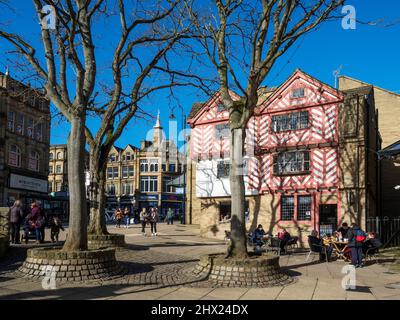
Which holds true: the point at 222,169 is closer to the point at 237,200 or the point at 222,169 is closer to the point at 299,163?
the point at 299,163

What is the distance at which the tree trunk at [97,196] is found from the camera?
44.0 feet

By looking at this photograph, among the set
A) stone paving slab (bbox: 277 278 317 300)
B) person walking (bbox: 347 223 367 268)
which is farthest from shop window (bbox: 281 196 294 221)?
stone paving slab (bbox: 277 278 317 300)

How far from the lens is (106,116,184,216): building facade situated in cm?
6238

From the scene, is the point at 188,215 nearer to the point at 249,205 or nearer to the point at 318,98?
the point at 249,205

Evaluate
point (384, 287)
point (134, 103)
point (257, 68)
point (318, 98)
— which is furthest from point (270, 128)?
point (384, 287)

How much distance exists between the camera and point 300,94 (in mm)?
21625

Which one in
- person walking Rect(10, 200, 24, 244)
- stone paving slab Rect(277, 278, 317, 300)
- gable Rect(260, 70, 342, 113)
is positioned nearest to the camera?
stone paving slab Rect(277, 278, 317, 300)

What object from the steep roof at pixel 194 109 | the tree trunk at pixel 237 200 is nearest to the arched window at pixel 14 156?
the steep roof at pixel 194 109

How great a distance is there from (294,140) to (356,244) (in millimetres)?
9355

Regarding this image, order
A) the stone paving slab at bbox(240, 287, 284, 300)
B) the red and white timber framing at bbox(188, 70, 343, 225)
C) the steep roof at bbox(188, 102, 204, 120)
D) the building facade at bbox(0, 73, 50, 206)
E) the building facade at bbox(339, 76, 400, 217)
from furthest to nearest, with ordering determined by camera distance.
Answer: the building facade at bbox(0, 73, 50, 206)
the steep roof at bbox(188, 102, 204, 120)
the building facade at bbox(339, 76, 400, 217)
the red and white timber framing at bbox(188, 70, 343, 225)
the stone paving slab at bbox(240, 287, 284, 300)

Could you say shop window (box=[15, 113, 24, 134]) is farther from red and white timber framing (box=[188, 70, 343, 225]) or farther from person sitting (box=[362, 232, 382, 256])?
person sitting (box=[362, 232, 382, 256])

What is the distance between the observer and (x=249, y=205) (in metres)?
22.6

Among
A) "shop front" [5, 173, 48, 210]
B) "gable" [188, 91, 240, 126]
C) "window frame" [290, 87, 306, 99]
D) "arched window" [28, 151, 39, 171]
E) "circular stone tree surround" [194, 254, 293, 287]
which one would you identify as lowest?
"circular stone tree surround" [194, 254, 293, 287]

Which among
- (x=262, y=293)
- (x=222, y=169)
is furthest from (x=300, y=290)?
(x=222, y=169)
